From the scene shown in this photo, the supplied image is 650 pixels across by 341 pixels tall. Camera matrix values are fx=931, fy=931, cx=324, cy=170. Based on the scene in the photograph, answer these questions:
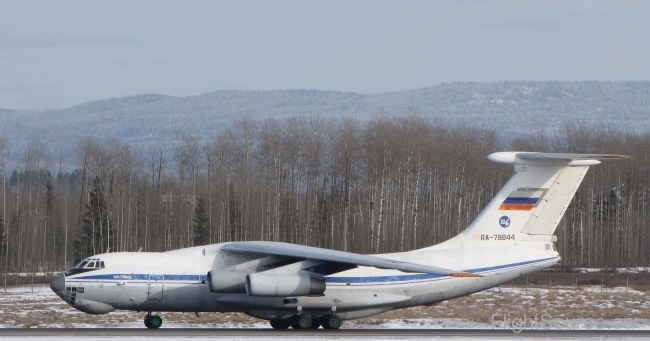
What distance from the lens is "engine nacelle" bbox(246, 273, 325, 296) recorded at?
18.3 meters

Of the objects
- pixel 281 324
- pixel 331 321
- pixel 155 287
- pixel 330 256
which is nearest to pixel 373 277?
pixel 331 321

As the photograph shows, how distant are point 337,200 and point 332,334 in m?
35.8

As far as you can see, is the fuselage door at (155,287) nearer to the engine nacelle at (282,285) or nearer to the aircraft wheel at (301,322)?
the engine nacelle at (282,285)

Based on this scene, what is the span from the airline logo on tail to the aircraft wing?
1973 mm

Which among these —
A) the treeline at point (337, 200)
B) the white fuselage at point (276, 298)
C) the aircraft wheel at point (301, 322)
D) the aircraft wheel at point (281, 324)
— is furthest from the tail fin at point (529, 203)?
the treeline at point (337, 200)

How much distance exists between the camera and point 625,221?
51344mm

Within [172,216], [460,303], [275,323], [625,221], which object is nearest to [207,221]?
[172,216]

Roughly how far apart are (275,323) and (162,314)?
14.8ft

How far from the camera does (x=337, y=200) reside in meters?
53.4

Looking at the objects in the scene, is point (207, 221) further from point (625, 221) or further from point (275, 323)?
point (275, 323)

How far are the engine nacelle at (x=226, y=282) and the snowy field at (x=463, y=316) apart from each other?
221 centimetres

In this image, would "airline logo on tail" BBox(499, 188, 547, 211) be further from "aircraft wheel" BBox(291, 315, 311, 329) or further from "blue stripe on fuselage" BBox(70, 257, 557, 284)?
"aircraft wheel" BBox(291, 315, 311, 329)

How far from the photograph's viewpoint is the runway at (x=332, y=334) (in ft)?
55.0

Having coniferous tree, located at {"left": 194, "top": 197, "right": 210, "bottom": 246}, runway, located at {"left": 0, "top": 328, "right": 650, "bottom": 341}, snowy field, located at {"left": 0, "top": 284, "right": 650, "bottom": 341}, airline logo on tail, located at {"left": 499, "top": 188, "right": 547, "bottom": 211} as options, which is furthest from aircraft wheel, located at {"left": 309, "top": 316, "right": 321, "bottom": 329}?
coniferous tree, located at {"left": 194, "top": 197, "right": 210, "bottom": 246}
